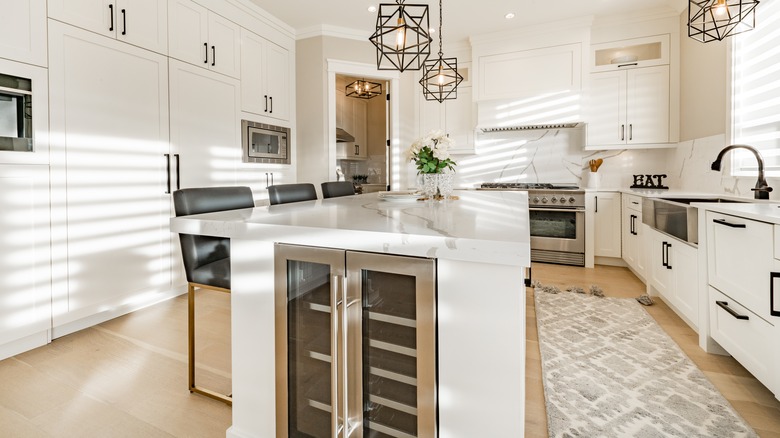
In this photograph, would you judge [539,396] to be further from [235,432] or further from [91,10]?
[91,10]

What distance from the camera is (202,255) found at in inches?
66.3

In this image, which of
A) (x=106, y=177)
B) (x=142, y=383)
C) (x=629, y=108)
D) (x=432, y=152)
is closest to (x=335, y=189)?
(x=432, y=152)

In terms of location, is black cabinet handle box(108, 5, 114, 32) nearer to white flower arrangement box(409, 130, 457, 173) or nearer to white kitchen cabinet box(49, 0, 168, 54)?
white kitchen cabinet box(49, 0, 168, 54)

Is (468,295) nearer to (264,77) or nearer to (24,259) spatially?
(24,259)

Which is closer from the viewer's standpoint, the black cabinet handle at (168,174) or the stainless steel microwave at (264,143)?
the black cabinet handle at (168,174)

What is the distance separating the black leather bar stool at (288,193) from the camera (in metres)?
2.16

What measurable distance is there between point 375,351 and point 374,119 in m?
6.53

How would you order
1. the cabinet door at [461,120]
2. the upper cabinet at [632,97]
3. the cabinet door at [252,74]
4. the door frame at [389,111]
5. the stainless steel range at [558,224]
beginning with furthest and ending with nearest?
the cabinet door at [461,120] → the door frame at [389,111] → the stainless steel range at [558,224] → the upper cabinet at [632,97] → the cabinet door at [252,74]

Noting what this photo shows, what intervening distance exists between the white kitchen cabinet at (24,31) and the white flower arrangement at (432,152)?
2276mm

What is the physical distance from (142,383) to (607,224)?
13.9 ft

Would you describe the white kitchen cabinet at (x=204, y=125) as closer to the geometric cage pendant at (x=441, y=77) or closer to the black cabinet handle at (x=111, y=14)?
the black cabinet handle at (x=111, y=14)

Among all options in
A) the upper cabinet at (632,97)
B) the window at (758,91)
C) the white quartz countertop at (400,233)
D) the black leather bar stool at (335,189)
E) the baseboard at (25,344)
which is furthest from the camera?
the upper cabinet at (632,97)

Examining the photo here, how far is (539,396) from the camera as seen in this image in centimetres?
167

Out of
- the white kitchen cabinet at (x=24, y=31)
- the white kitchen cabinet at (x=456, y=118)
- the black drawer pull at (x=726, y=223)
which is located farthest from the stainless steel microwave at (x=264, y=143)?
the black drawer pull at (x=726, y=223)
